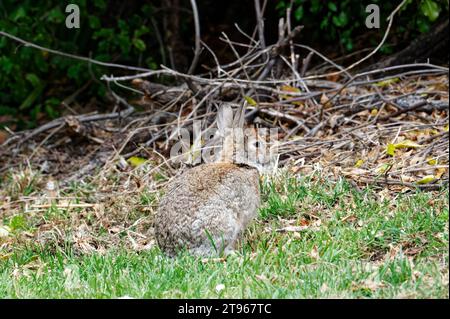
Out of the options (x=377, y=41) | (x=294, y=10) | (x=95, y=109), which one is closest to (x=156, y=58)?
(x=95, y=109)

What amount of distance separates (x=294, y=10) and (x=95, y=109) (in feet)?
9.62

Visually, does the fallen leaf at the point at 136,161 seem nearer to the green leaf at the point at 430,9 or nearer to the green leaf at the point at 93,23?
the green leaf at the point at 93,23

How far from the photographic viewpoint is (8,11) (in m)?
9.41

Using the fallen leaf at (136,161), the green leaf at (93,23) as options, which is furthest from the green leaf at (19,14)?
the fallen leaf at (136,161)

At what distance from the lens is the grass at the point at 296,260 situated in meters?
4.21

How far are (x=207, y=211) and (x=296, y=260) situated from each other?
28.2 inches

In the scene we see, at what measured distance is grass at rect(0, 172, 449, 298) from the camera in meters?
4.21

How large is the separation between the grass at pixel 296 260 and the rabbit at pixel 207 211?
13 centimetres

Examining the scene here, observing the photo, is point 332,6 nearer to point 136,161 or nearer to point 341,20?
point 341,20

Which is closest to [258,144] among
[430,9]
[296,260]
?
[296,260]

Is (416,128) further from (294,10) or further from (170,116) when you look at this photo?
(294,10)

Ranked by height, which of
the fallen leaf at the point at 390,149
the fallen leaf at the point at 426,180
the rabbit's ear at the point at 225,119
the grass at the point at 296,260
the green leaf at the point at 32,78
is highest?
the green leaf at the point at 32,78

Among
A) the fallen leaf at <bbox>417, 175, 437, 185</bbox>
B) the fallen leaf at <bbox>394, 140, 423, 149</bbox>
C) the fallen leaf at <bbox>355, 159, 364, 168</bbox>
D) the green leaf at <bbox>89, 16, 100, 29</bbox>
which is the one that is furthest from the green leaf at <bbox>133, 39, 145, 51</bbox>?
the fallen leaf at <bbox>417, 175, 437, 185</bbox>

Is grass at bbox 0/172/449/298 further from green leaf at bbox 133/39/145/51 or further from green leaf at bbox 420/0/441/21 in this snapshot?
green leaf at bbox 133/39/145/51
